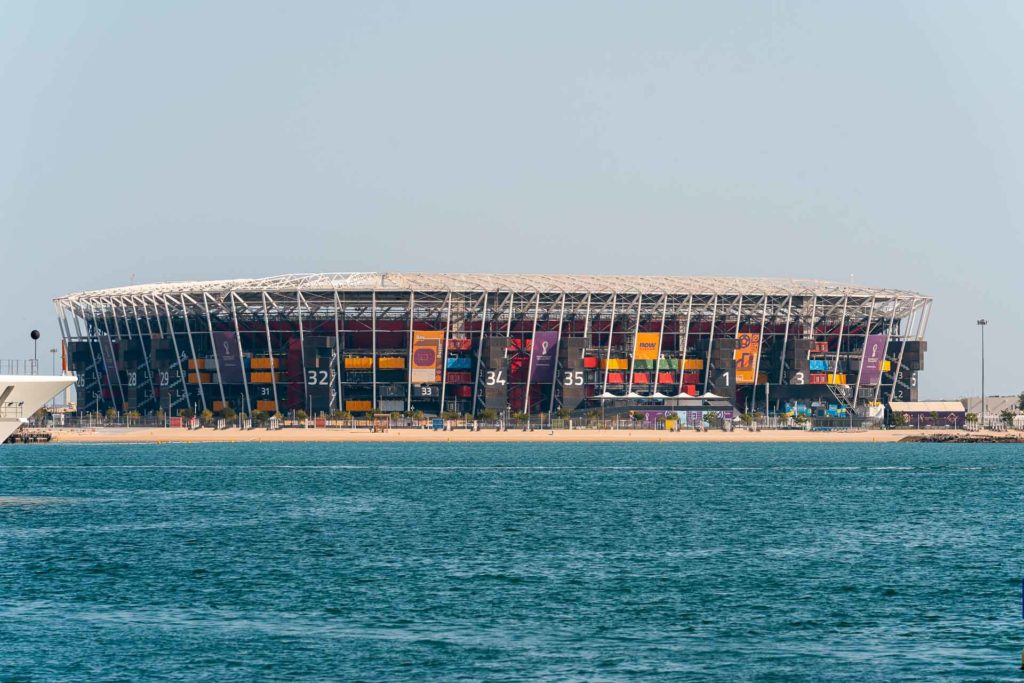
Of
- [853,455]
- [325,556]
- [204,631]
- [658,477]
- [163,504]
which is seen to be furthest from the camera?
[853,455]

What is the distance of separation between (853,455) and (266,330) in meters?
76.0

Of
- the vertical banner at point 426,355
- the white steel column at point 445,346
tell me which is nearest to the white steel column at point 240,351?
the vertical banner at point 426,355

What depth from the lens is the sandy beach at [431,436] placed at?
17850 centimetres

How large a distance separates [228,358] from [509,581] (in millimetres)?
147130

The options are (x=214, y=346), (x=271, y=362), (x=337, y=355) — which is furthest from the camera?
(x=271, y=362)

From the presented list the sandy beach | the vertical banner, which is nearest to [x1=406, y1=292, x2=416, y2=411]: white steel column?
the vertical banner

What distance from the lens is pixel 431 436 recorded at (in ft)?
609

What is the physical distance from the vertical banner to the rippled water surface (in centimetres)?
8671

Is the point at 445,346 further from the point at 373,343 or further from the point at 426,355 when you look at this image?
the point at 373,343

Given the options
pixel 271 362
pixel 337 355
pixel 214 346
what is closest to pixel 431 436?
pixel 337 355

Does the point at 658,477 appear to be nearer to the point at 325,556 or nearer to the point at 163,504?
the point at 163,504

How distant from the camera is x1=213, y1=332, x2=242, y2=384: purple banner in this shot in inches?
7672

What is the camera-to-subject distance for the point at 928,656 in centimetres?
4044

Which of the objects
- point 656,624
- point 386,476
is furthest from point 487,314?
point 656,624
